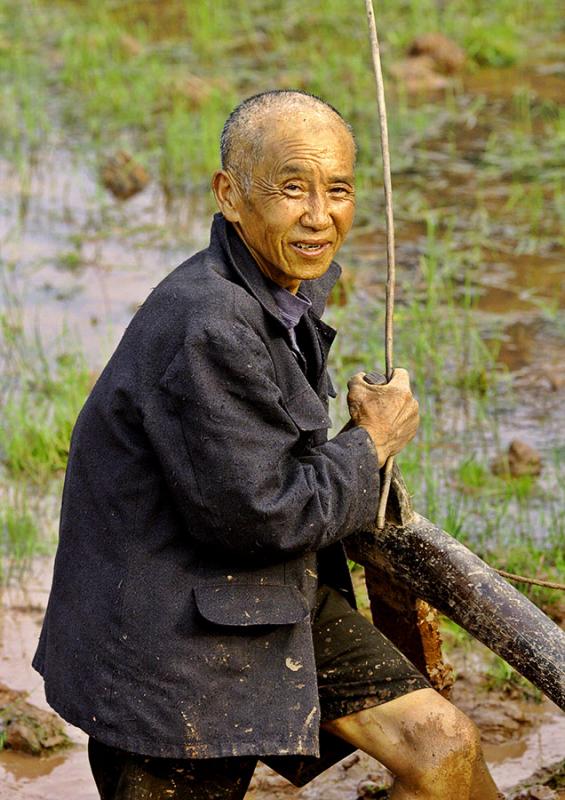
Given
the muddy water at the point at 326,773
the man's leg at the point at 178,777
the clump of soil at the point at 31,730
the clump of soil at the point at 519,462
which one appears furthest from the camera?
the clump of soil at the point at 519,462

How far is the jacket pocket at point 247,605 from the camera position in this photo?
95.8 inches

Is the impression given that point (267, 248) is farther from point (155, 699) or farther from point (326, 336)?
point (155, 699)

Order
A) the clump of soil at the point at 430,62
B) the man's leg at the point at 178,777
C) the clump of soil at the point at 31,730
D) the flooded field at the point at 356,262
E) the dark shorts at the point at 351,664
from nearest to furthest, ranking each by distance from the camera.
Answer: the man's leg at the point at 178,777 → the dark shorts at the point at 351,664 → the clump of soil at the point at 31,730 → the flooded field at the point at 356,262 → the clump of soil at the point at 430,62

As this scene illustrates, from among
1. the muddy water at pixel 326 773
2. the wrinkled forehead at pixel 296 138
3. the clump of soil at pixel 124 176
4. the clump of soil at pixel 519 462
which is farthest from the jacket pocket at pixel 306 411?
the clump of soil at pixel 124 176

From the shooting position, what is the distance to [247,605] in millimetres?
2453

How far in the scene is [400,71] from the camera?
835 cm

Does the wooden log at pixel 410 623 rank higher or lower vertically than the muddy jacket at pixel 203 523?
lower

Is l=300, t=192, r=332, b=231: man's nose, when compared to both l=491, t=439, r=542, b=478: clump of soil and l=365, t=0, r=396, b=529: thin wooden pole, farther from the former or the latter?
l=491, t=439, r=542, b=478: clump of soil

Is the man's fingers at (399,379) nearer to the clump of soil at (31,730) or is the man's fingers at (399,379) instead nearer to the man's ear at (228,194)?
the man's ear at (228,194)

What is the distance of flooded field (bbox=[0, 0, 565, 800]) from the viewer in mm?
4105

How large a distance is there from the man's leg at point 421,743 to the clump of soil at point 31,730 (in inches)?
45.3

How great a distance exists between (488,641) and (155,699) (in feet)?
1.97

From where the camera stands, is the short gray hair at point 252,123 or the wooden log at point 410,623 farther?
the wooden log at point 410,623

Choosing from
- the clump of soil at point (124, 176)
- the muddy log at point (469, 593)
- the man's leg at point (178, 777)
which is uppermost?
the muddy log at point (469, 593)
